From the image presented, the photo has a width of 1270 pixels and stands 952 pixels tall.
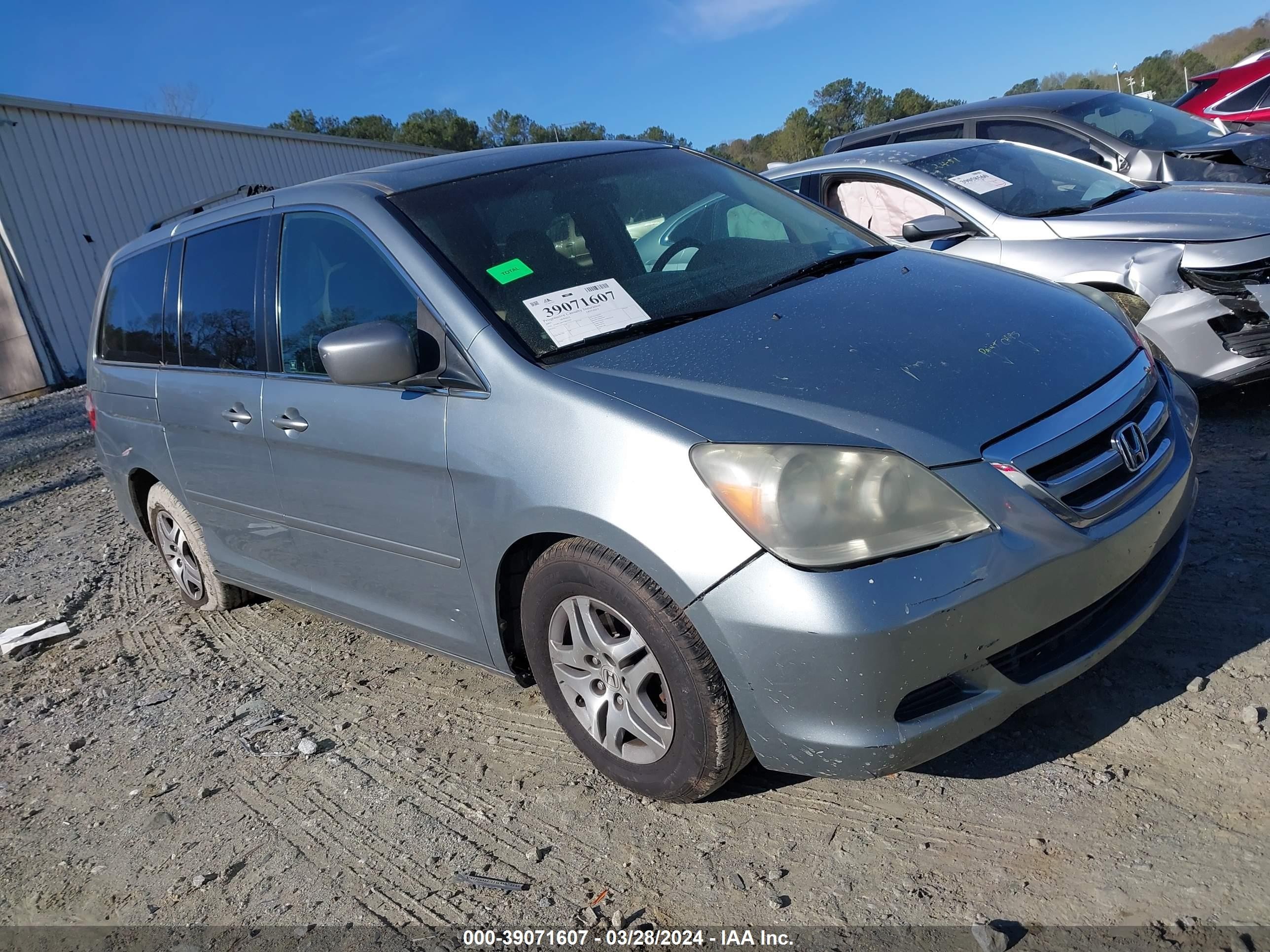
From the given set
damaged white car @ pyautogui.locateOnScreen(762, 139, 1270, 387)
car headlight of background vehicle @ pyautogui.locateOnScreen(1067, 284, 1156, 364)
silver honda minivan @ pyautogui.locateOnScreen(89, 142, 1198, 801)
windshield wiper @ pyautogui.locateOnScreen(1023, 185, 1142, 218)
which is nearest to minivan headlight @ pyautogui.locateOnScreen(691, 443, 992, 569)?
silver honda minivan @ pyautogui.locateOnScreen(89, 142, 1198, 801)

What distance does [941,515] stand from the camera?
85.9 inches

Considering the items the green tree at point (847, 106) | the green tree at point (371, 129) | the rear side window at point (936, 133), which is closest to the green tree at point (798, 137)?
the green tree at point (847, 106)

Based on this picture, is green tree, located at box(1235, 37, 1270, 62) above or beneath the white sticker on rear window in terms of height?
above

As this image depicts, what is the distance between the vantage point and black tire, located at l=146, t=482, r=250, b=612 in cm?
449

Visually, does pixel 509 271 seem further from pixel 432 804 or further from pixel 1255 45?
pixel 1255 45

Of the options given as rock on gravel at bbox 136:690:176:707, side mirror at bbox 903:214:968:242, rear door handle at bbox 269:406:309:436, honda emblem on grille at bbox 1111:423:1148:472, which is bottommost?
rock on gravel at bbox 136:690:176:707

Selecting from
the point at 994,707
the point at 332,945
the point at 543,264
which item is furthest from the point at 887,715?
the point at 543,264

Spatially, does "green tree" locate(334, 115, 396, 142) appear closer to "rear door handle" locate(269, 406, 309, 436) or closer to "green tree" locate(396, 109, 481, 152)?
"green tree" locate(396, 109, 481, 152)

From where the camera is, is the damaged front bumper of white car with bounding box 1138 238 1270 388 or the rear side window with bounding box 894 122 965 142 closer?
the damaged front bumper of white car with bounding box 1138 238 1270 388

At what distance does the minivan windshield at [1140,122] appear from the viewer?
24.4 feet

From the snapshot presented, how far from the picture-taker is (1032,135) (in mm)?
7605

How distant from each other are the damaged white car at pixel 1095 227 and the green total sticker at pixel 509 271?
604 millimetres

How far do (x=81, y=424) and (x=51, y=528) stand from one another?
4.65 m

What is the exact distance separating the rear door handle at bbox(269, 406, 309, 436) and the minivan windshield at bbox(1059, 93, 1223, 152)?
656 centimetres
